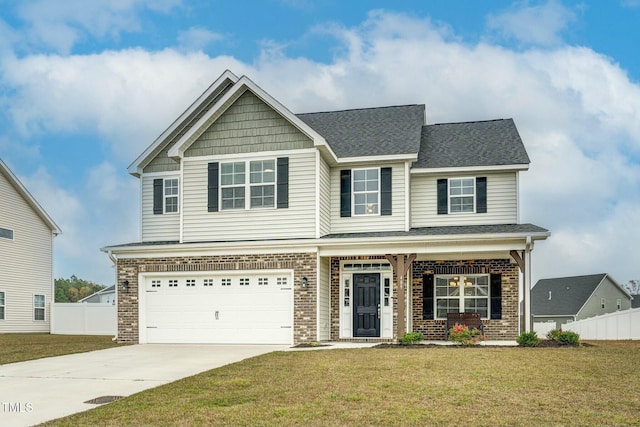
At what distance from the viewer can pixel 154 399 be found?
9.77 m

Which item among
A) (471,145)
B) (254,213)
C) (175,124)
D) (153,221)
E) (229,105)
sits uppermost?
(229,105)

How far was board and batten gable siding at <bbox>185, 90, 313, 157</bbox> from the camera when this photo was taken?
20.4 m

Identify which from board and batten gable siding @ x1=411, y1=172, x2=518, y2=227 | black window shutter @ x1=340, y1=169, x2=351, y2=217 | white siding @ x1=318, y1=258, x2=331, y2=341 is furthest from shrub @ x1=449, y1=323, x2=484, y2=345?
black window shutter @ x1=340, y1=169, x2=351, y2=217

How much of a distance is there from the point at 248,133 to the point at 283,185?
199 centimetres

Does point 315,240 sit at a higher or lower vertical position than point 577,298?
higher

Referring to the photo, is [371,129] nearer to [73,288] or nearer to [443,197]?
[443,197]

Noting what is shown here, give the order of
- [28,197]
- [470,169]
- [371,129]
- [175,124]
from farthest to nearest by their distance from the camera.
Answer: [28,197]
[371,129]
[175,124]
[470,169]

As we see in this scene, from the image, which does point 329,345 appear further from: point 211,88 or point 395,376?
point 211,88

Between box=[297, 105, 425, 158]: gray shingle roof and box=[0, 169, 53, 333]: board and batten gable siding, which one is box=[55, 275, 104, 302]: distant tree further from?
box=[297, 105, 425, 158]: gray shingle roof

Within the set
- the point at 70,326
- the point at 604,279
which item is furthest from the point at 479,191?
the point at 604,279

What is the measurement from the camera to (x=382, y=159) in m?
21.0

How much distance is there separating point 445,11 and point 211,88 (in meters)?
8.74

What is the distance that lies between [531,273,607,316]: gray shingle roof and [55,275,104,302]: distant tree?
134 feet

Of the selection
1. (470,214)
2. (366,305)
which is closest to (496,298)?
(470,214)
